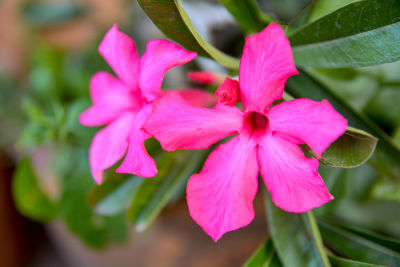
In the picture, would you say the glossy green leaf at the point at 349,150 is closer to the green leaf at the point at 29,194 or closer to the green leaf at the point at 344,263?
the green leaf at the point at 344,263

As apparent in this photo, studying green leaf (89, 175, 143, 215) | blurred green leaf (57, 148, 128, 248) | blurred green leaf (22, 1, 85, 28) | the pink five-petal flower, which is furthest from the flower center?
blurred green leaf (22, 1, 85, 28)

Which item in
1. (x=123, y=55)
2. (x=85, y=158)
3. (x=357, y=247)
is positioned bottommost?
(x=85, y=158)

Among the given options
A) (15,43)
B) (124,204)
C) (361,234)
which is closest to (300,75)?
(361,234)

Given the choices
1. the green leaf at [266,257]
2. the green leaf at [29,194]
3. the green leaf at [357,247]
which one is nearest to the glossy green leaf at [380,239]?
the green leaf at [357,247]

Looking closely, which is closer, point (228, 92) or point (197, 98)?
point (228, 92)

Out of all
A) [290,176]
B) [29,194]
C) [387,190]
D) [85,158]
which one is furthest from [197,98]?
[29,194]

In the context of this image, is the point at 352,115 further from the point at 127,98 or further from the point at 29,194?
the point at 29,194
